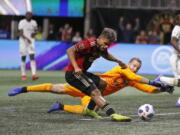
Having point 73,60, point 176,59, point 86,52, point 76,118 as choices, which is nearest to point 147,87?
point 76,118

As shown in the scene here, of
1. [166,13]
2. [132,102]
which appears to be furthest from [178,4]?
[132,102]

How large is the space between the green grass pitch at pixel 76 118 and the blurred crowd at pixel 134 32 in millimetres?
10368

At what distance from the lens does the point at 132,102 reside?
45.6 feet

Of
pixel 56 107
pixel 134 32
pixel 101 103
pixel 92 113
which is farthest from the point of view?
pixel 134 32

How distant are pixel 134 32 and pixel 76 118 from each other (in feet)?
54.6

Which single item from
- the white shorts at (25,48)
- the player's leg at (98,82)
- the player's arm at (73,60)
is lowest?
the white shorts at (25,48)

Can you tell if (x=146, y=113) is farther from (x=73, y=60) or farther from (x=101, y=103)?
(x=73, y=60)

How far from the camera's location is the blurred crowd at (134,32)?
26219 mm

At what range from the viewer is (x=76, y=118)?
10.9 metres

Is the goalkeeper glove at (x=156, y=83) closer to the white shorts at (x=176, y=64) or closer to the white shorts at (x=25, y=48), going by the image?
the white shorts at (x=176, y=64)

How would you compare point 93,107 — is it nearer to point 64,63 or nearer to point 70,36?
Result: point 64,63

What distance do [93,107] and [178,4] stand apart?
18.0 meters

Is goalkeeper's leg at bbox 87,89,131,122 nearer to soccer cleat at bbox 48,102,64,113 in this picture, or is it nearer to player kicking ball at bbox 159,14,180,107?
soccer cleat at bbox 48,102,64,113

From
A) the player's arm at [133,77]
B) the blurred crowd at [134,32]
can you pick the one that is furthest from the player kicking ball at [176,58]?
the blurred crowd at [134,32]
